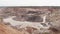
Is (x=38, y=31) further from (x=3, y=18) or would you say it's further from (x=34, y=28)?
(x=3, y=18)

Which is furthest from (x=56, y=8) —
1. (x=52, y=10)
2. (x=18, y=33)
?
(x=18, y=33)

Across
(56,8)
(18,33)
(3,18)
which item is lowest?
(18,33)

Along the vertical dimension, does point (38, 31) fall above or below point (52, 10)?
below

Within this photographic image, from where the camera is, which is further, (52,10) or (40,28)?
(52,10)

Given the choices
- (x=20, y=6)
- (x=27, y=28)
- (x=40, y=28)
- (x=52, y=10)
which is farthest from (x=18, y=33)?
(x=52, y=10)
